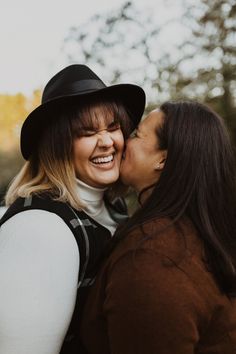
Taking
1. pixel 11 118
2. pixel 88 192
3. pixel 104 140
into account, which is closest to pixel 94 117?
pixel 104 140

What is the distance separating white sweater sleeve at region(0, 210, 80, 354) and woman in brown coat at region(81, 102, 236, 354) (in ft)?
0.41

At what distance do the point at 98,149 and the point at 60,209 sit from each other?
1.30 feet

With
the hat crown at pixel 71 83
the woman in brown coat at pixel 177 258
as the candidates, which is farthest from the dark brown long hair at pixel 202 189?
the hat crown at pixel 71 83

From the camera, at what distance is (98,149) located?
207 centimetres

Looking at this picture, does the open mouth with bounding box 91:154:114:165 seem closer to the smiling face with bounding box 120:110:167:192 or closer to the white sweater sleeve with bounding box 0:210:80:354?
the smiling face with bounding box 120:110:167:192

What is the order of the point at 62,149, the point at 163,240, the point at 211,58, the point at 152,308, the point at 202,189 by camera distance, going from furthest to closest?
the point at 211,58 → the point at 62,149 → the point at 202,189 → the point at 163,240 → the point at 152,308

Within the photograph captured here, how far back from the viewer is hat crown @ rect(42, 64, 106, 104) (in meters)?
2.04

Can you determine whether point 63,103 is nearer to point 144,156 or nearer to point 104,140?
point 104,140

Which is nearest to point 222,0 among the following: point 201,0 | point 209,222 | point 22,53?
point 201,0

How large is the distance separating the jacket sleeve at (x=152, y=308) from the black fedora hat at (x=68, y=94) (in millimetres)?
833

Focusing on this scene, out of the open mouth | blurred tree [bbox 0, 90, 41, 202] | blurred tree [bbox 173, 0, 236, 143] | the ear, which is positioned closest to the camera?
the ear

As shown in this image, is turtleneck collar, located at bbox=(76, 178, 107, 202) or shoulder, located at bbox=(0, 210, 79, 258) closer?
shoulder, located at bbox=(0, 210, 79, 258)

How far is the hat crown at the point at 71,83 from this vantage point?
6.68ft

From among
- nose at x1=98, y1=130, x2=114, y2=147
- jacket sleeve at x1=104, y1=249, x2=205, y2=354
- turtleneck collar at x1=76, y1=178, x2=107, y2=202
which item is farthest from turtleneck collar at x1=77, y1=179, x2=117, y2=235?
jacket sleeve at x1=104, y1=249, x2=205, y2=354
